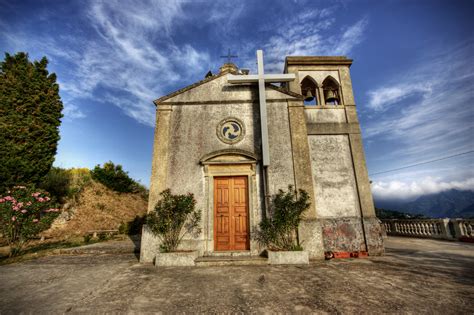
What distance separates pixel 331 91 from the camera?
358 inches

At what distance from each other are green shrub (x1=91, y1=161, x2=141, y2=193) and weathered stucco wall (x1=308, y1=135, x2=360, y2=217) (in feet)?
61.6

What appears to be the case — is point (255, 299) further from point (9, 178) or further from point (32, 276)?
point (9, 178)

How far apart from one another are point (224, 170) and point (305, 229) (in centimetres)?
323

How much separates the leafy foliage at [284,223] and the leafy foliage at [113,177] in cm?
1789

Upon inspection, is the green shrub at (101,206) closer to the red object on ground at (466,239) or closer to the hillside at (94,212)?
the hillside at (94,212)

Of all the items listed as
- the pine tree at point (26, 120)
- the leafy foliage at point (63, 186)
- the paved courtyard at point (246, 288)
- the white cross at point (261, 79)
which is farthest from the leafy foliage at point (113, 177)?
the white cross at point (261, 79)

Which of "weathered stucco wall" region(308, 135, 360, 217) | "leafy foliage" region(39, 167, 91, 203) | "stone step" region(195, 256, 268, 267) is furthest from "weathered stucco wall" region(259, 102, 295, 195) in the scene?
"leafy foliage" region(39, 167, 91, 203)

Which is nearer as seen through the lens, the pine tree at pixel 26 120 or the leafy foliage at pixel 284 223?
the leafy foliage at pixel 284 223

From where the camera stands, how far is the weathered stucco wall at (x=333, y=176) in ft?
23.8

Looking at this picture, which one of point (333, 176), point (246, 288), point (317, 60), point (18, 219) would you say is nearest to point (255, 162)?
point (333, 176)

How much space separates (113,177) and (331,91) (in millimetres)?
19623

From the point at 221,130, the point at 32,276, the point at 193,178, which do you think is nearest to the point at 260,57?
the point at 221,130

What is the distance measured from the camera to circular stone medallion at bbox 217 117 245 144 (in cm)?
746

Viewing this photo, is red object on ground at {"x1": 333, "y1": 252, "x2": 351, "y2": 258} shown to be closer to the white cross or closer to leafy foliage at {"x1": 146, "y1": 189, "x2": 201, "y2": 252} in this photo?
leafy foliage at {"x1": 146, "y1": 189, "x2": 201, "y2": 252}
